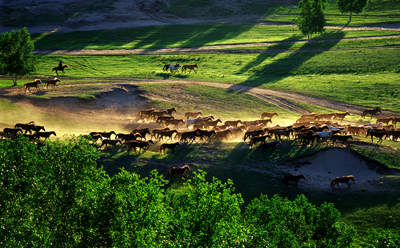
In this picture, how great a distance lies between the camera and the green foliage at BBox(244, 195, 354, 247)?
54.6 ft

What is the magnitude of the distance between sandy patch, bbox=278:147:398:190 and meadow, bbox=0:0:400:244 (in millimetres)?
874

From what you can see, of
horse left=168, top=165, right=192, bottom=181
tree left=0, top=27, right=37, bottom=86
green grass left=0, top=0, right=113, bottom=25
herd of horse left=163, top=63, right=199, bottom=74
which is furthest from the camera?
green grass left=0, top=0, right=113, bottom=25

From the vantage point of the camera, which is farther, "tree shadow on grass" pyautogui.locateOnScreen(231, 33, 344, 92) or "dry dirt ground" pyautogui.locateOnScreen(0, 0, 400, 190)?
"tree shadow on grass" pyautogui.locateOnScreen(231, 33, 344, 92)

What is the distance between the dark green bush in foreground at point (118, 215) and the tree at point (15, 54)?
3783 cm

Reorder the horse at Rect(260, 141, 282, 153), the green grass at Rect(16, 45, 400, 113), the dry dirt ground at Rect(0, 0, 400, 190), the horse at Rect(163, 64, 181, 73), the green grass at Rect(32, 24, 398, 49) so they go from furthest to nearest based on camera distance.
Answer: the green grass at Rect(32, 24, 398, 49)
the horse at Rect(163, 64, 181, 73)
the green grass at Rect(16, 45, 400, 113)
the horse at Rect(260, 141, 282, 153)
the dry dirt ground at Rect(0, 0, 400, 190)

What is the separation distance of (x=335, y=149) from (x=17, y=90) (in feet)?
147

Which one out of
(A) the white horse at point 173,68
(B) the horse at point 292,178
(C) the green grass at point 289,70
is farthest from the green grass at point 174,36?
(B) the horse at point 292,178

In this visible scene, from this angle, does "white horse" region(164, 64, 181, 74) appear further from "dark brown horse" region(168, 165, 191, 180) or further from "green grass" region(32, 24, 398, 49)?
"dark brown horse" region(168, 165, 191, 180)

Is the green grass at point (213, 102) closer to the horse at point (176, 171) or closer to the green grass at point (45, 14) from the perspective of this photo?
the horse at point (176, 171)

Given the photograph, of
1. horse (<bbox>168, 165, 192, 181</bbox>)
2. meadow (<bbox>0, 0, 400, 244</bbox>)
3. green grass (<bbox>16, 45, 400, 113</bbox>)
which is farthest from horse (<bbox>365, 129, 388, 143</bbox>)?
horse (<bbox>168, 165, 192, 181</bbox>)

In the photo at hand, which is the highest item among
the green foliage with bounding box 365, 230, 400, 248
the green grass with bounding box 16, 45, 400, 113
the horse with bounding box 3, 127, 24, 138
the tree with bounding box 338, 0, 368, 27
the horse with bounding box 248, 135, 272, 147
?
the tree with bounding box 338, 0, 368, 27

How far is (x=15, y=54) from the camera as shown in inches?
2004

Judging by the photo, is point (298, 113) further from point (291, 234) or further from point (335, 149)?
point (291, 234)

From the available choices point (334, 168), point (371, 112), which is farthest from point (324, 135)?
point (371, 112)
